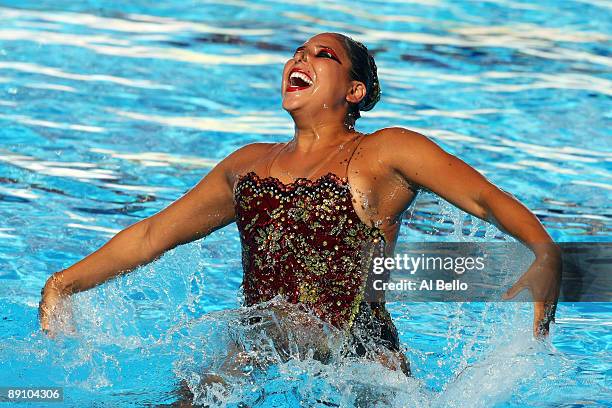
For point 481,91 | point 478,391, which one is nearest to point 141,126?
point 481,91

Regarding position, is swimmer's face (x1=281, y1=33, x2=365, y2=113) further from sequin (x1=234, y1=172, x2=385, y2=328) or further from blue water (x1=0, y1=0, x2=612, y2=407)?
blue water (x1=0, y1=0, x2=612, y2=407)

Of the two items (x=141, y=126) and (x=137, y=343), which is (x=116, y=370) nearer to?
(x=137, y=343)

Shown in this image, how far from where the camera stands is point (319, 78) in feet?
12.1

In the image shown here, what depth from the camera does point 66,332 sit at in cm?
389

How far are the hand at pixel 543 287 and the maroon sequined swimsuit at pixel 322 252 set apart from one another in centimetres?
63

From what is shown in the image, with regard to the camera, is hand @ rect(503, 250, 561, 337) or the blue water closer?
hand @ rect(503, 250, 561, 337)

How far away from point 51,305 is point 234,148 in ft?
11.2

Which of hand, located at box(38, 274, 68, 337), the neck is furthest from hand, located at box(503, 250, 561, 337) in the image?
hand, located at box(38, 274, 68, 337)

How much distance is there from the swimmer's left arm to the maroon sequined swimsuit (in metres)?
0.20

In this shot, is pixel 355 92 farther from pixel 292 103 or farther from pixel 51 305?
pixel 51 305

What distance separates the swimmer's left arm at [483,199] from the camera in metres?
3.09

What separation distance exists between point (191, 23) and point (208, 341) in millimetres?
6969

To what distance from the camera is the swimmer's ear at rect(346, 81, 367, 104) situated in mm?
3778

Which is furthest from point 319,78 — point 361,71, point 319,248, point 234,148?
point 234,148
